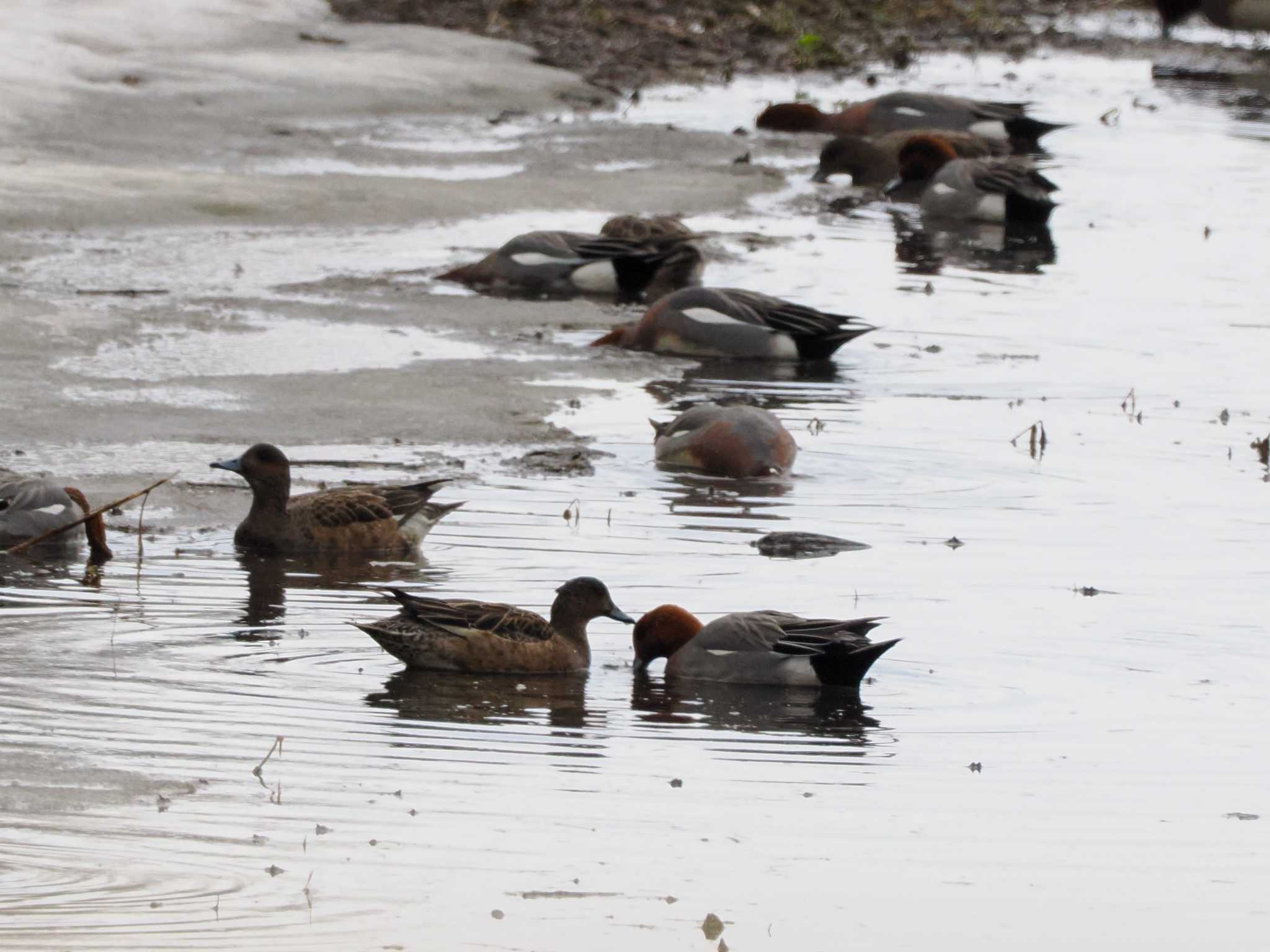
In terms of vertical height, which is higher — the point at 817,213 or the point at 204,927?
the point at 817,213

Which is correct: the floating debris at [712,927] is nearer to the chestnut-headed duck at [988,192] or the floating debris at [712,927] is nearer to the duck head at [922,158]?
the chestnut-headed duck at [988,192]

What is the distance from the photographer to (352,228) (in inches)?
614

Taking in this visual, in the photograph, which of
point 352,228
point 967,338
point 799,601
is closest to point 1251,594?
point 799,601

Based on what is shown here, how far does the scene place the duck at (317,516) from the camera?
27.3ft

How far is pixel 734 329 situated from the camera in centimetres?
1298

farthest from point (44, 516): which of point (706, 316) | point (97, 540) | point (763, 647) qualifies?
point (706, 316)

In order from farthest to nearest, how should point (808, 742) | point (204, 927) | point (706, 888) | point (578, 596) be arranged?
point (578, 596), point (808, 742), point (706, 888), point (204, 927)

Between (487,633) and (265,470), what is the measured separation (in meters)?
1.76

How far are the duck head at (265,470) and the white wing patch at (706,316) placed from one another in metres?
4.77

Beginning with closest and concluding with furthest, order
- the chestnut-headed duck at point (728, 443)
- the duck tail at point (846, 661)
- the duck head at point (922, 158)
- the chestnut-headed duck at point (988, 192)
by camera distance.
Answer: the duck tail at point (846, 661)
the chestnut-headed duck at point (728, 443)
the chestnut-headed duck at point (988, 192)
the duck head at point (922, 158)

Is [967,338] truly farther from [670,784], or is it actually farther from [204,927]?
[204,927]

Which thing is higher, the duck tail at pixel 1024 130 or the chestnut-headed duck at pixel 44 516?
the duck tail at pixel 1024 130

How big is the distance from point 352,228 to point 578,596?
8.95m

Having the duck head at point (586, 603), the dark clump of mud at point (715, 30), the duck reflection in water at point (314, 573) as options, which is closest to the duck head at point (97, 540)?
the duck reflection in water at point (314, 573)
